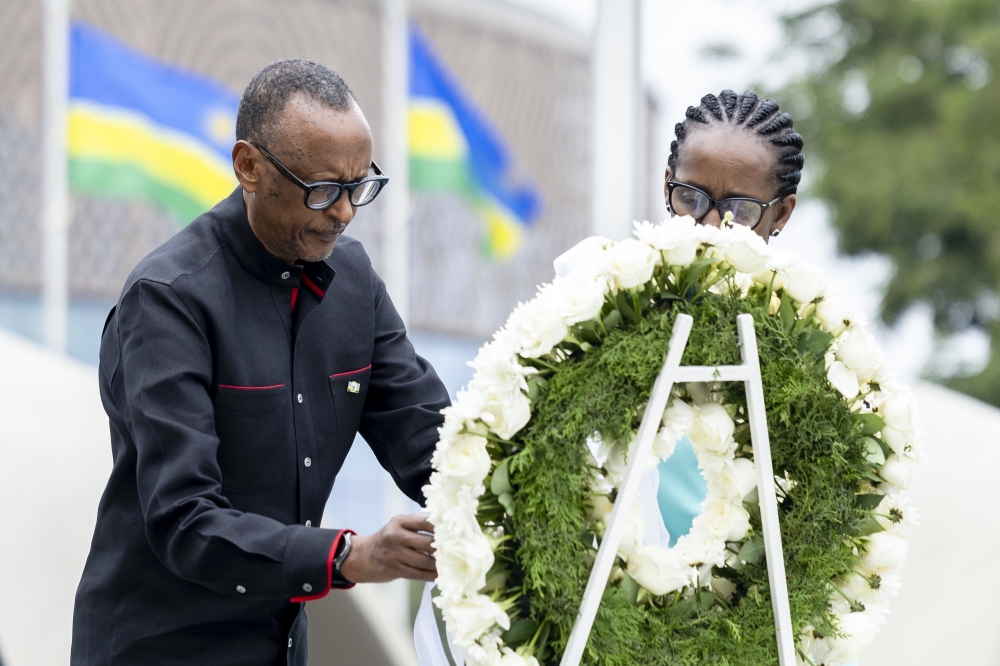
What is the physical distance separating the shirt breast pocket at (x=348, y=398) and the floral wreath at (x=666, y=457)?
47 cm

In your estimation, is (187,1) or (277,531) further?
(187,1)

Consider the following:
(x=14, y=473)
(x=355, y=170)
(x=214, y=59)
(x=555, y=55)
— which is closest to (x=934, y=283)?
(x=555, y=55)

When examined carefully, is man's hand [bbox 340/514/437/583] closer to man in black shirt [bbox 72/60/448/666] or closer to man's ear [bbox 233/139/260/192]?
man in black shirt [bbox 72/60/448/666]

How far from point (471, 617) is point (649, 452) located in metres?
0.34

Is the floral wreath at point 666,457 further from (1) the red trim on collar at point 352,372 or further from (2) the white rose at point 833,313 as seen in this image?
(1) the red trim on collar at point 352,372

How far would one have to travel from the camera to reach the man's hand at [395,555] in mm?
1674

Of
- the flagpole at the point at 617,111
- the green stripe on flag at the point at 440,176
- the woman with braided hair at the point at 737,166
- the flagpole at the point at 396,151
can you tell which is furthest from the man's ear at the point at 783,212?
the green stripe on flag at the point at 440,176

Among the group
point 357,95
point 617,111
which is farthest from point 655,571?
point 357,95

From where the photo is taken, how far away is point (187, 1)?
5805 millimetres

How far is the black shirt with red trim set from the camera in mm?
1710

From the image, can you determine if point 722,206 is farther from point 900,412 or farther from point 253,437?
point 253,437

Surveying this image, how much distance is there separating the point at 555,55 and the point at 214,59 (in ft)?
6.31

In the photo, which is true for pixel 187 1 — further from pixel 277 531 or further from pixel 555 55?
pixel 277 531

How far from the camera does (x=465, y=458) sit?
1610mm
